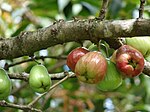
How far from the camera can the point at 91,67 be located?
1080 millimetres

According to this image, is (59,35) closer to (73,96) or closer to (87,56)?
(87,56)

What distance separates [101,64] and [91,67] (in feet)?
0.11

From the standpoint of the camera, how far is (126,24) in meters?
0.99

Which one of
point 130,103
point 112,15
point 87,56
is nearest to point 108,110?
point 130,103

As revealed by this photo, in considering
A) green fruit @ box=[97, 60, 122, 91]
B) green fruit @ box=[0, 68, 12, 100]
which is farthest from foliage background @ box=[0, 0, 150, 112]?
green fruit @ box=[97, 60, 122, 91]

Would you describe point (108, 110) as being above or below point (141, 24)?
below

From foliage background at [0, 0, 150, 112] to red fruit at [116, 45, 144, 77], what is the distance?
1141 millimetres

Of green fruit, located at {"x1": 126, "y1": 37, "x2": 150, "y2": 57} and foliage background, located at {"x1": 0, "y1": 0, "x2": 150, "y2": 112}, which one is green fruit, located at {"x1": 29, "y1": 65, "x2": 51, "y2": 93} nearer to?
green fruit, located at {"x1": 126, "y1": 37, "x2": 150, "y2": 57}

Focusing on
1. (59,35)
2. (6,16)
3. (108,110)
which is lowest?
(108,110)

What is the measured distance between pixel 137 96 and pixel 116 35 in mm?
1653

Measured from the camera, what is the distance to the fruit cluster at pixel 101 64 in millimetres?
1062

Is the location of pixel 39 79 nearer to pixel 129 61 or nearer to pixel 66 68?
pixel 129 61

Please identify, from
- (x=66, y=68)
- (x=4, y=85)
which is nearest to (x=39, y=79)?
(x=4, y=85)

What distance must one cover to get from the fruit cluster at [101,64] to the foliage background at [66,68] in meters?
1.12
